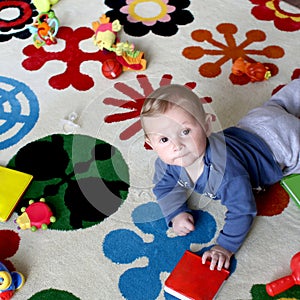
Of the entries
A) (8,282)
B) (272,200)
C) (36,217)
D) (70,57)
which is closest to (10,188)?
(36,217)

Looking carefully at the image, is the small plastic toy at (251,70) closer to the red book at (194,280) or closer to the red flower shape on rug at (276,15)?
the red flower shape on rug at (276,15)

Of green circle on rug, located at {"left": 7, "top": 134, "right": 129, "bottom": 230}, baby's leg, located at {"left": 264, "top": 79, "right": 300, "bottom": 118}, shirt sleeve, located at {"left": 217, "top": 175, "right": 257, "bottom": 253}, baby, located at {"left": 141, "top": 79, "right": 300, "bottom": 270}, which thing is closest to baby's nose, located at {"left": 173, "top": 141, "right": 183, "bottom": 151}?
baby, located at {"left": 141, "top": 79, "right": 300, "bottom": 270}

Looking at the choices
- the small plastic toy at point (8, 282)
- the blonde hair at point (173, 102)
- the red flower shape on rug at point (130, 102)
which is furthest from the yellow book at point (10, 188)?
the blonde hair at point (173, 102)

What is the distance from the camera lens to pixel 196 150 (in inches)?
32.2

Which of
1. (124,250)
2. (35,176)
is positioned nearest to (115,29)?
(35,176)

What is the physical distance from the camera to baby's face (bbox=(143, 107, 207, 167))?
2.55ft

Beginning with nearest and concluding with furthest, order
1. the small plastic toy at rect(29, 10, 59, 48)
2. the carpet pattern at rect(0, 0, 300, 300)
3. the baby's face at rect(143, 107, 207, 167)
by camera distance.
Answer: the baby's face at rect(143, 107, 207, 167), the carpet pattern at rect(0, 0, 300, 300), the small plastic toy at rect(29, 10, 59, 48)

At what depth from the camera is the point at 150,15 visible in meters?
1.38

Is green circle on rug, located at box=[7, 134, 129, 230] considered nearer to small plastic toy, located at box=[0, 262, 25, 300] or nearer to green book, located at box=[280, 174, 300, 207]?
small plastic toy, located at box=[0, 262, 25, 300]

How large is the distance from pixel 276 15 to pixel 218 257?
0.80 metres

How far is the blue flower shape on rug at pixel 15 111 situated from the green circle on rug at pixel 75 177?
51 mm

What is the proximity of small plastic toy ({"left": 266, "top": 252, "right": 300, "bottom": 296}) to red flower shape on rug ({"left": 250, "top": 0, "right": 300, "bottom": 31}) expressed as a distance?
73cm

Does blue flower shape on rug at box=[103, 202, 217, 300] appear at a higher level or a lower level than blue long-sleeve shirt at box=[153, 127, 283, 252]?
lower

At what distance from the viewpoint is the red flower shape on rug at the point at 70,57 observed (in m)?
1.21
